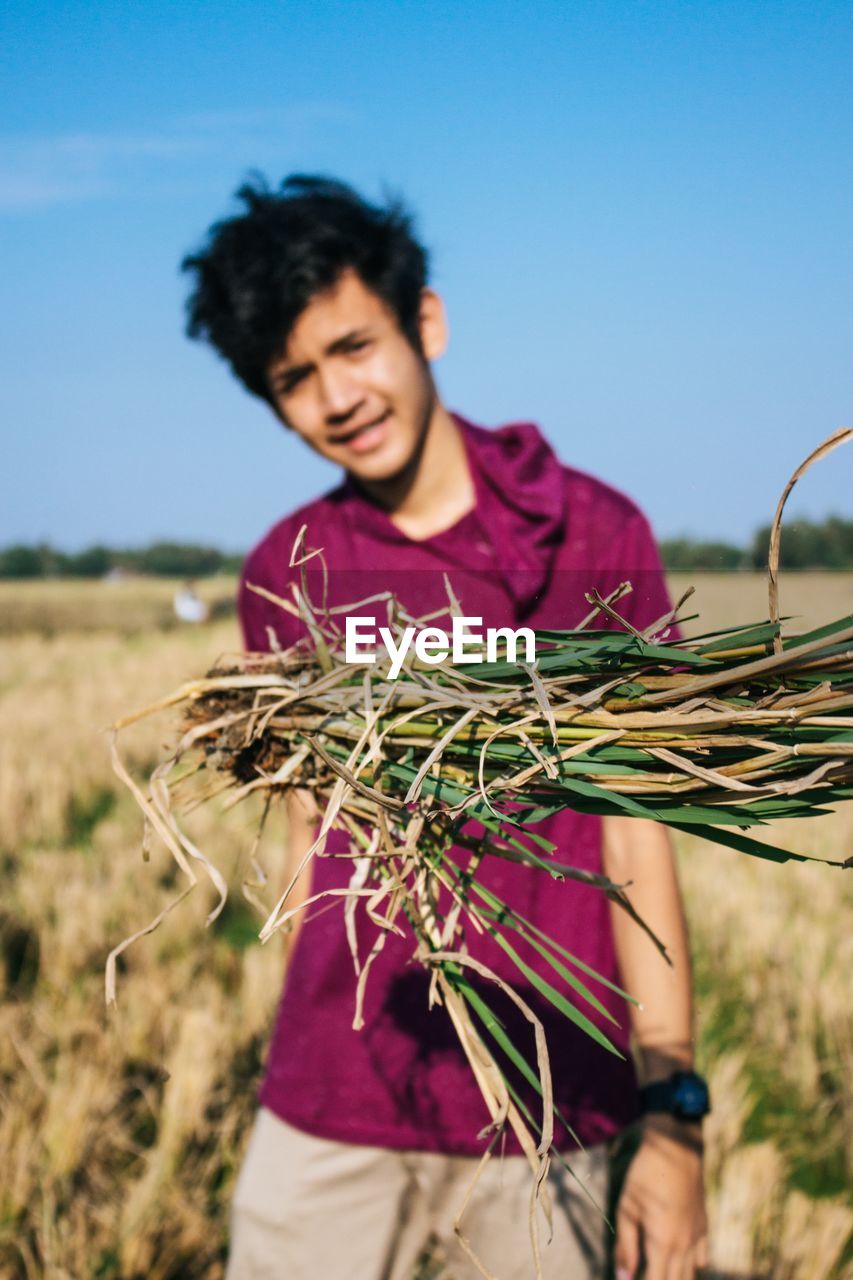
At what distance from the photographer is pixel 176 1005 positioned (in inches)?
131

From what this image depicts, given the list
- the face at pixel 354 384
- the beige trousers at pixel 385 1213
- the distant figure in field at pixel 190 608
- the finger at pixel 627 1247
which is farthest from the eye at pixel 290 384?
the distant figure in field at pixel 190 608

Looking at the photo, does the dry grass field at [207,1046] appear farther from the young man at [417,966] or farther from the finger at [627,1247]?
the finger at [627,1247]

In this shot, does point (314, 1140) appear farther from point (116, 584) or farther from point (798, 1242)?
point (116, 584)

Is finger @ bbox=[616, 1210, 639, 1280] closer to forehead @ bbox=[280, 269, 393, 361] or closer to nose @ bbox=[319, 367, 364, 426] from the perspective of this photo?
nose @ bbox=[319, 367, 364, 426]

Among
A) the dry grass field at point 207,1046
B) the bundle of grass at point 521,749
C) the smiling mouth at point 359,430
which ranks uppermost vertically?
the smiling mouth at point 359,430

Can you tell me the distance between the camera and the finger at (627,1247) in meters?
1.48

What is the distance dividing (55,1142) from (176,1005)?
81 cm

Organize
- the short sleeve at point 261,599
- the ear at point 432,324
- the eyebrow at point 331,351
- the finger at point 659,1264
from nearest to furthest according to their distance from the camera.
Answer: the finger at point 659,1264
the short sleeve at point 261,599
the eyebrow at point 331,351
the ear at point 432,324

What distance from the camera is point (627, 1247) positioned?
149 centimetres

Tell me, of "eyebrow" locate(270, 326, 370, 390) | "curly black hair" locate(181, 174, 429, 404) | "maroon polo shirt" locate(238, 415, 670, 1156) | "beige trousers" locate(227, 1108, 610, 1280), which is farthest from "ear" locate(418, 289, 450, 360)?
"beige trousers" locate(227, 1108, 610, 1280)

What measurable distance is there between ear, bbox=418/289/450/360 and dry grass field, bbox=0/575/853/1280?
1.10 metres

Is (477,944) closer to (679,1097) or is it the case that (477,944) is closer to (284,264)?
(679,1097)

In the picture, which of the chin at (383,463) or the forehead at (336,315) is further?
the forehead at (336,315)

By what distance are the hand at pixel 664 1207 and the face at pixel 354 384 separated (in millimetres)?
1109
